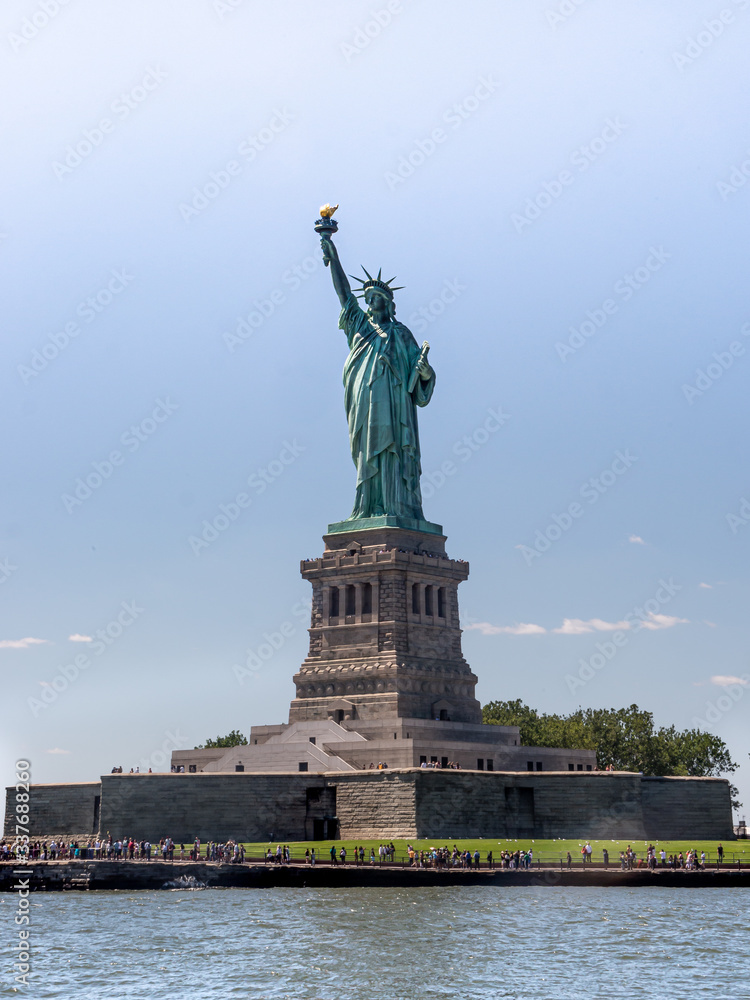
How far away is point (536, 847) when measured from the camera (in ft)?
189

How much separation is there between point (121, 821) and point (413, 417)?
28.2 meters

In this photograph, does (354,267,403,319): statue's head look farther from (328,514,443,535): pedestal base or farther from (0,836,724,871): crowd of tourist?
(0,836,724,871): crowd of tourist

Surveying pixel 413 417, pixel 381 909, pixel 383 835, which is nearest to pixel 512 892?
pixel 381 909

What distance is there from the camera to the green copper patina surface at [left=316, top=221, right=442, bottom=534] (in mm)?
76125

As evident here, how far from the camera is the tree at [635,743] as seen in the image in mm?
91250

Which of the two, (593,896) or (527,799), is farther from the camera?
(527,799)

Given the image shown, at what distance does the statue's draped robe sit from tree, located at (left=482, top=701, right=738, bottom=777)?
72.6 ft

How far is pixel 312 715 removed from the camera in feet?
235

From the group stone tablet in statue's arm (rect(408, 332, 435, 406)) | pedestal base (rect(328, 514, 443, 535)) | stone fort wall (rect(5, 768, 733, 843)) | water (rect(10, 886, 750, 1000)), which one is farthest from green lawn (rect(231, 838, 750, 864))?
stone tablet in statue's arm (rect(408, 332, 435, 406))

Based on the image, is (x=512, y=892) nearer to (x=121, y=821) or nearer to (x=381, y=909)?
(x=381, y=909)

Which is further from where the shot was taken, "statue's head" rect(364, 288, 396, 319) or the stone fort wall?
"statue's head" rect(364, 288, 396, 319)

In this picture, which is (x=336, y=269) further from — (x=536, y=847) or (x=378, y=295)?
(x=536, y=847)

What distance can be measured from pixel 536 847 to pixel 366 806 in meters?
7.79

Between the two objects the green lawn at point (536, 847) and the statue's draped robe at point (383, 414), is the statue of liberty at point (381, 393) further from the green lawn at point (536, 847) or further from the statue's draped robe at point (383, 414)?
the green lawn at point (536, 847)
